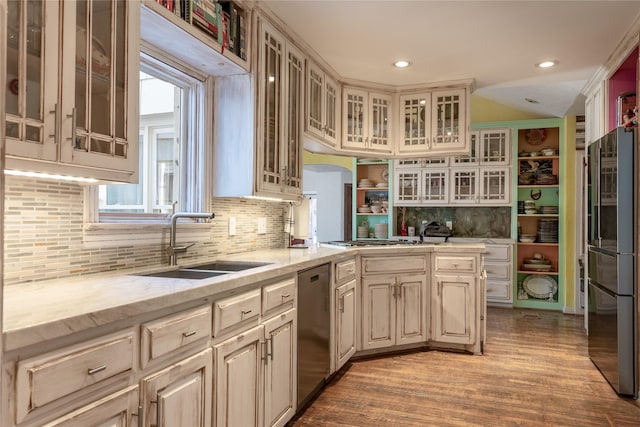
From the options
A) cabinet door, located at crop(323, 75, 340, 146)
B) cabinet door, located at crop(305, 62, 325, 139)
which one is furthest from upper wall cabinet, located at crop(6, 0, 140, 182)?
cabinet door, located at crop(323, 75, 340, 146)

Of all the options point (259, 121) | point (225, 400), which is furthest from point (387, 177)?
point (225, 400)

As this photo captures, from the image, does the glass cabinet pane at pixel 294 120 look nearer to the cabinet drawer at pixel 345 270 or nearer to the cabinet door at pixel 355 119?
the cabinet drawer at pixel 345 270

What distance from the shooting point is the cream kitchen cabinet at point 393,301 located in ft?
12.1

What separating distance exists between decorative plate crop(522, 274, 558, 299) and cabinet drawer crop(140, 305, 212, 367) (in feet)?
17.6

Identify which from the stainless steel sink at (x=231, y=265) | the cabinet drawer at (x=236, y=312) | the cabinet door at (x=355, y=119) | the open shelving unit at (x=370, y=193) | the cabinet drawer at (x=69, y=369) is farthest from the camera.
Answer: the open shelving unit at (x=370, y=193)

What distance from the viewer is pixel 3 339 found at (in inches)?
37.1

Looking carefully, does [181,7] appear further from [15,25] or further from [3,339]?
[3,339]

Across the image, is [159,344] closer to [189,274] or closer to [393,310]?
[189,274]

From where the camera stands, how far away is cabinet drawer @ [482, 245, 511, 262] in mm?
5863

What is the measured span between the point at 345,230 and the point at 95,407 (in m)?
8.37

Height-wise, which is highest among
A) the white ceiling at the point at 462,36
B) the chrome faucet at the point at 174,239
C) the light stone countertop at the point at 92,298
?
the white ceiling at the point at 462,36

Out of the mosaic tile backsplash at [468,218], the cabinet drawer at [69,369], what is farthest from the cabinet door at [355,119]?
the cabinet drawer at [69,369]

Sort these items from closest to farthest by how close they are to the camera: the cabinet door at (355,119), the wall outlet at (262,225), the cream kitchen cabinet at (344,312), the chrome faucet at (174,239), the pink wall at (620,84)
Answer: the chrome faucet at (174,239) → the cream kitchen cabinet at (344,312) → the wall outlet at (262,225) → the pink wall at (620,84) → the cabinet door at (355,119)

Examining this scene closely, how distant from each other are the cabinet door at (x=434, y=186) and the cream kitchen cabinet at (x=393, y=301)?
249 centimetres
